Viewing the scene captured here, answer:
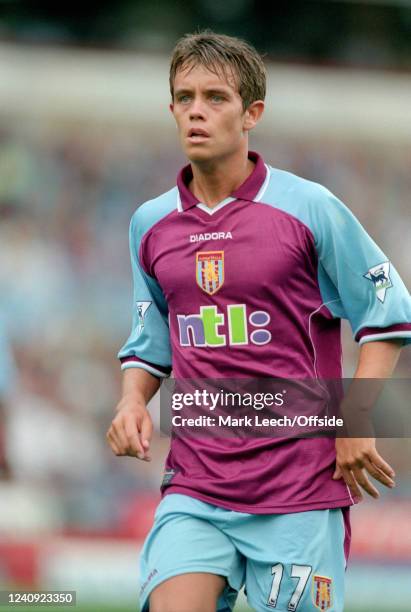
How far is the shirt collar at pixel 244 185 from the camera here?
413 cm

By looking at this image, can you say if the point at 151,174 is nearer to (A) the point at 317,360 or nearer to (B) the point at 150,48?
(B) the point at 150,48

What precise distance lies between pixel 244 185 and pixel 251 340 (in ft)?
1.75

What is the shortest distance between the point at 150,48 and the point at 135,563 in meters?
6.66

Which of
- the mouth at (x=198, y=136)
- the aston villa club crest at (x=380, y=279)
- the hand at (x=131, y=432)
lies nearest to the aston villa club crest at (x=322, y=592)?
the hand at (x=131, y=432)

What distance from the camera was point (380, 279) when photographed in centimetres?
396

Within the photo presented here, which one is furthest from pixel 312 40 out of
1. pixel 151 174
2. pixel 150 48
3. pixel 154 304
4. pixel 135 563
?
pixel 154 304

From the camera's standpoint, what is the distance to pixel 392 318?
12.9 ft

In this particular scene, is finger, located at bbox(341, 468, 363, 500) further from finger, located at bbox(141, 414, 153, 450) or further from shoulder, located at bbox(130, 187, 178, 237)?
shoulder, located at bbox(130, 187, 178, 237)

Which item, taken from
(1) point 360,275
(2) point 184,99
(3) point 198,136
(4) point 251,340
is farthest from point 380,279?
(2) point 184,99

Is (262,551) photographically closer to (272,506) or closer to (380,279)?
(272,506)

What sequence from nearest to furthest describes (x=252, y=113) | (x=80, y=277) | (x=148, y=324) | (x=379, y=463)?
(x=379, y=463) → (x=252, y=113) → (x=148, y=324) → (x=80, y=277)

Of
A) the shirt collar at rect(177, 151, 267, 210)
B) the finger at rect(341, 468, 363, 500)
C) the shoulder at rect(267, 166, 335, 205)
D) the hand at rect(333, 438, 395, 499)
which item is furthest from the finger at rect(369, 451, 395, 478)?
the shirt collar at rect(177, 151, 267, 210)

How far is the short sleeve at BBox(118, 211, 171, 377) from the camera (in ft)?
14.2

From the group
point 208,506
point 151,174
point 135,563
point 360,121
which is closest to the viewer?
point 208,506
